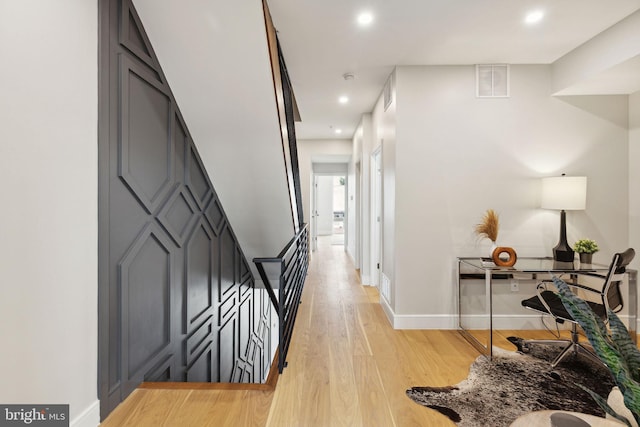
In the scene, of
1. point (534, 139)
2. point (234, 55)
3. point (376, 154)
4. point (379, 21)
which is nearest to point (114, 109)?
point (234, 55)

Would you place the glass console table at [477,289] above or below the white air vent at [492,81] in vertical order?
below

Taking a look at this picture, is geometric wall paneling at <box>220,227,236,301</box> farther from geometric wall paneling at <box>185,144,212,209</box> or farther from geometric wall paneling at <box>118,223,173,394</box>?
geometric wall paneling at <box>118,223,173,394</box>

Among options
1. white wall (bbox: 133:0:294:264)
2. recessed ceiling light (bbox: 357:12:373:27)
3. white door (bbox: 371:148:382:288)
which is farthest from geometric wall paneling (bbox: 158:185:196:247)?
white door (bbox: 371:148:382:288)

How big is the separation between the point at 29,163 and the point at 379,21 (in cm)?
234

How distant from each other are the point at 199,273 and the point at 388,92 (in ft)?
8.79

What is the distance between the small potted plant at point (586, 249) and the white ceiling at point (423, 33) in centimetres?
173

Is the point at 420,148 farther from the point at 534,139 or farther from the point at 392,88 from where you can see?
the point at 534,139

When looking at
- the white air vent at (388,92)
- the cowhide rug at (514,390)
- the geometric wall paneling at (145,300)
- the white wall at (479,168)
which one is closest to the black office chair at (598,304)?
the cowhide rug at (514,390)

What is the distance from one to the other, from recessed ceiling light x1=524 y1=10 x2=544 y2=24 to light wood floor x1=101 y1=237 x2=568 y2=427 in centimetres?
264

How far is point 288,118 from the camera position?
308 centimetres

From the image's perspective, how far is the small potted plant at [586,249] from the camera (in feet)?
9.45

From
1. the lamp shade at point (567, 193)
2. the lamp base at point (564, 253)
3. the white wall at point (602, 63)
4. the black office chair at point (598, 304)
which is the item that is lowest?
the black office chair at point (598, 304)

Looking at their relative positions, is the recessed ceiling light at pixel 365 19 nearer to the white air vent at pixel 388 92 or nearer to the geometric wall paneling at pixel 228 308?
the white air vent at pixel 388 92

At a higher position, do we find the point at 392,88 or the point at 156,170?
the point at 392,88
